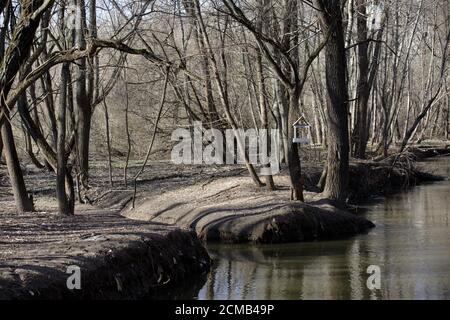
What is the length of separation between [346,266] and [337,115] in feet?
19.6

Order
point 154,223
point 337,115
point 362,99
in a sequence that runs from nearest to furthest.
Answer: point 154,223 → point 337,115 → point 362,99

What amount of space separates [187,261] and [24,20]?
4.54m

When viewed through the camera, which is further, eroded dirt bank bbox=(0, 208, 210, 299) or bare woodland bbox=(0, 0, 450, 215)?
bare woodland bbox=(0, 0, 450, 215)

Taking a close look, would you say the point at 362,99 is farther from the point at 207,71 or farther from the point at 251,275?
the point at 251,275

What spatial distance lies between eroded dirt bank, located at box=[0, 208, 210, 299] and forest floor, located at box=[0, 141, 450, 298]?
0.02 metres

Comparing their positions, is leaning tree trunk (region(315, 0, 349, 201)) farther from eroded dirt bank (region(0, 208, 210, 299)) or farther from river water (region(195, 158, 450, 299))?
eroded dirt bank (region(0, 208, 210, 299))

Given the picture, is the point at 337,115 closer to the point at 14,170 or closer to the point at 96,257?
the point at 14,170

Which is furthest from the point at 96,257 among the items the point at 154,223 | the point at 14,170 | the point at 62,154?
the point at 14,170

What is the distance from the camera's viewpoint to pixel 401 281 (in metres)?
11.5

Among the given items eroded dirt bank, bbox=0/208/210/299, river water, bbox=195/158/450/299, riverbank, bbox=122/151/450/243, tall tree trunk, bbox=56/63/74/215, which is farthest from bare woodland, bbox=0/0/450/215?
river water, bbox=195/158/450/299

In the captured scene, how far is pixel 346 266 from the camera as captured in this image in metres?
12.9

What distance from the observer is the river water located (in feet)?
36.1
